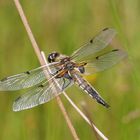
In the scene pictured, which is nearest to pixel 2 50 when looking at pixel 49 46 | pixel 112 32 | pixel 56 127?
pixel 49 46

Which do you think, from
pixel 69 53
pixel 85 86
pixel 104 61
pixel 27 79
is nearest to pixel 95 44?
pixel 104 61

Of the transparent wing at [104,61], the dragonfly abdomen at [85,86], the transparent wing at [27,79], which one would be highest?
the transparent wing at [27,79]

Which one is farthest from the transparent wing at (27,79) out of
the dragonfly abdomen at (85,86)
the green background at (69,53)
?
the green background at (69,53)

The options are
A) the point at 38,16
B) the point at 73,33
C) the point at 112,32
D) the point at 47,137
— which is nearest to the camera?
the point at 112,32

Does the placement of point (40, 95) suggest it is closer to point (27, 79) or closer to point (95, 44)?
point (27, 79)

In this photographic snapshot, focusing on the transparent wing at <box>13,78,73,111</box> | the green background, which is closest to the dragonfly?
the transparent wing at <box>13,78,73,111</box>

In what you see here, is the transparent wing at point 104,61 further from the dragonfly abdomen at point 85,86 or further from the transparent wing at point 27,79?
the transparent wing at point 27,79

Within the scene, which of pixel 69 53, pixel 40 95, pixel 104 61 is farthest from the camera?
pixel 69 53

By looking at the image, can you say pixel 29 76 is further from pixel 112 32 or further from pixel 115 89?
pixel 115 89
